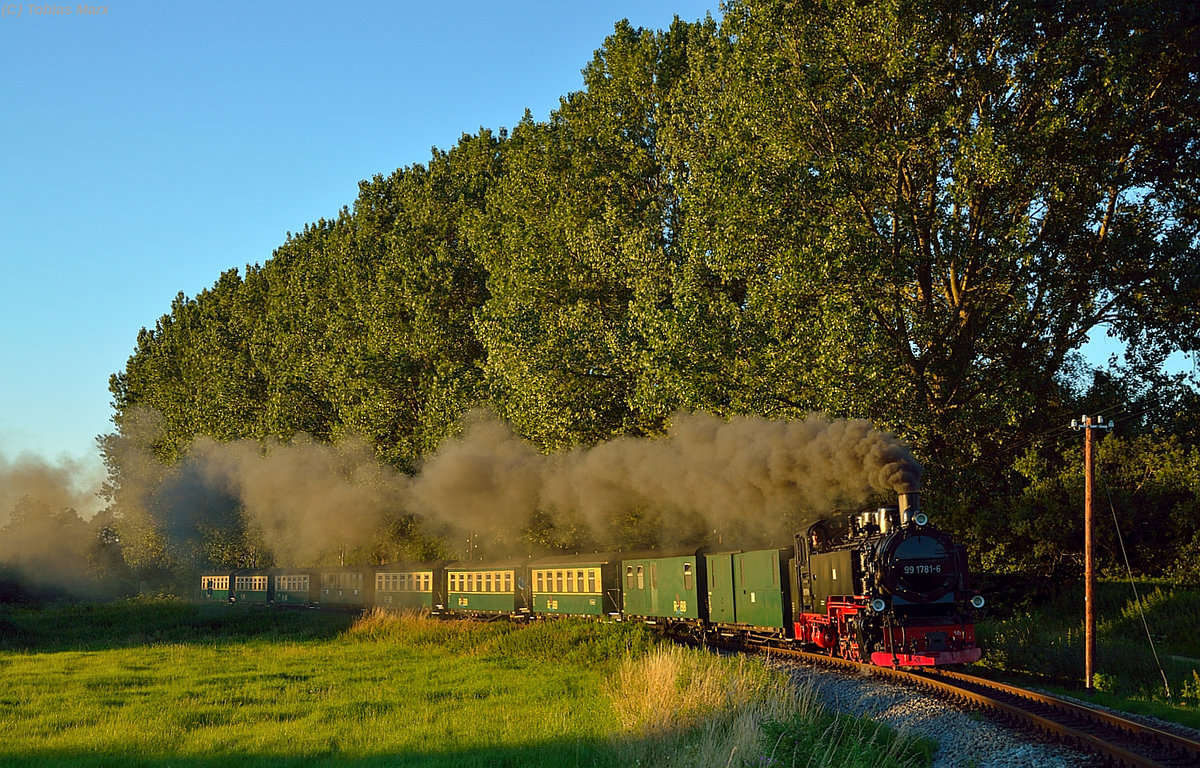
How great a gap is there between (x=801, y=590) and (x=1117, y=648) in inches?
300

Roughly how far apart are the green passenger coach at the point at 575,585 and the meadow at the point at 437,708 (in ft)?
6.98

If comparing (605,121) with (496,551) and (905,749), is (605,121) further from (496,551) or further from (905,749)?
(905,749)

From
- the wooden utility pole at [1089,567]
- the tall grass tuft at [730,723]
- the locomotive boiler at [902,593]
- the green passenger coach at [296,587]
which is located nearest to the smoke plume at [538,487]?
the locomotive boiler at [902,593]

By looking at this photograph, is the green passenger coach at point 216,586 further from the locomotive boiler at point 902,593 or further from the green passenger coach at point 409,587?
the locomotive boiler at point 902,593

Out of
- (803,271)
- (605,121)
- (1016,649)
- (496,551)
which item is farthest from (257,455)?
(1016,649)

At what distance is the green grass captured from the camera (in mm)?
17406

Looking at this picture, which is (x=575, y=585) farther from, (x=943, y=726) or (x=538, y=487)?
(x=943, y=726)

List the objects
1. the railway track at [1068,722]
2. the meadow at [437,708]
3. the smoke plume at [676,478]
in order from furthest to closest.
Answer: the smoke plume at [676,478], the meadow at [437,708], the railway track at [1068,722]

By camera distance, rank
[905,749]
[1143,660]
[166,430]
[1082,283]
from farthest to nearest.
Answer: [166,430] < [1082,283] < [1143,660] < [905,749]

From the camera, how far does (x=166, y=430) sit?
68.4 metres

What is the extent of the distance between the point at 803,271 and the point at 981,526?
944 cm

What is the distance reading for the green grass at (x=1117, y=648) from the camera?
17.4m

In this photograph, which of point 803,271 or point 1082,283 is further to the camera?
point 1082,283

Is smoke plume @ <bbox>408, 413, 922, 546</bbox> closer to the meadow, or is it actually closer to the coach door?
the coach door
